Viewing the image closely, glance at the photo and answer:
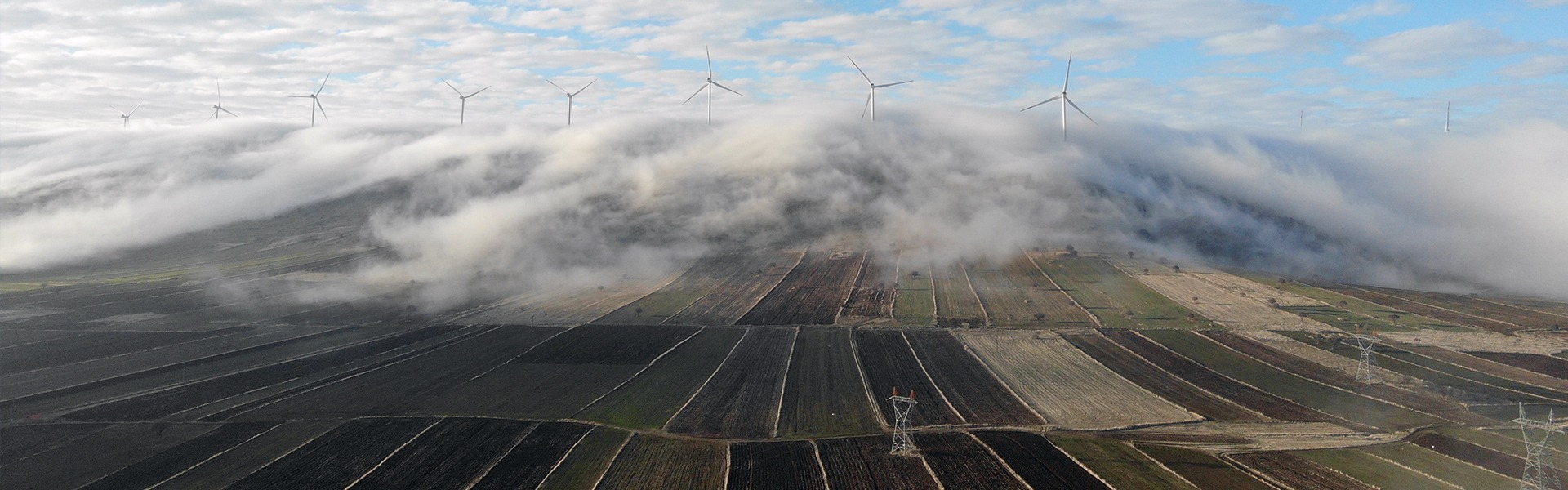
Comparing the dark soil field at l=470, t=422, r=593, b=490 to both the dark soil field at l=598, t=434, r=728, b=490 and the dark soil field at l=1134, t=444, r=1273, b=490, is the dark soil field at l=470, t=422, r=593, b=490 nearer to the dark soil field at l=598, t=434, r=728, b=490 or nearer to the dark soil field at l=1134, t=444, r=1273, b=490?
the dark soil field at l=598, t=434, r=728, b=490

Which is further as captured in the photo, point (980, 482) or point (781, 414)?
point (781, 414)

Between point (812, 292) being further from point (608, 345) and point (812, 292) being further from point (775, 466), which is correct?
point (775, 466)

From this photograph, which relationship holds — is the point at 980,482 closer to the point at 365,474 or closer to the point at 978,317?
the point at 365,474

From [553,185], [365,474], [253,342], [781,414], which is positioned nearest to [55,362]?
[253,342]

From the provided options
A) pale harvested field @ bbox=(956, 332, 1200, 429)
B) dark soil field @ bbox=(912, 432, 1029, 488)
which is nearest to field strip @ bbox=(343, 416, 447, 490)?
dark soil field @ bbox=(912, 432, 1029, 488)

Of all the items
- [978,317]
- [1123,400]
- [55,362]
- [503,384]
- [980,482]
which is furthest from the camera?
[978,317]

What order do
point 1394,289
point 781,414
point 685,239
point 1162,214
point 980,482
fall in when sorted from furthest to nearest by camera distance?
point 1162,214, point 685,239, point 1394,289, point 781,414, point 980,482

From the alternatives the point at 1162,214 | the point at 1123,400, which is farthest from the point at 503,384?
the point at 1162,214

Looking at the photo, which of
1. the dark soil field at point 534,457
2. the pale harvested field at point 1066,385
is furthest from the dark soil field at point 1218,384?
the dark soil field at point 534,457
